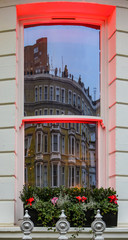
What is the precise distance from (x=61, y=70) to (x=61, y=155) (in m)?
1.10

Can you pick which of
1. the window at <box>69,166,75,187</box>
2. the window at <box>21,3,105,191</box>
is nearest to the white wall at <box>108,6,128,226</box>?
the window at <box>21,3,105,191</box>

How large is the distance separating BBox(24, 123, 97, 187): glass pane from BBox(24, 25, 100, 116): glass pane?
219 mm

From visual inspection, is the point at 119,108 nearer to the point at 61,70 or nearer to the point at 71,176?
the point at 61,70

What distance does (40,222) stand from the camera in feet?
21.5

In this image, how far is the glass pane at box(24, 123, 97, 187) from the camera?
7.06 m

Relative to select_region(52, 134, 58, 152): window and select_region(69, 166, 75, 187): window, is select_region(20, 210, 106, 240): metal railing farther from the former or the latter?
select_region(52, 134, 58, 152): window

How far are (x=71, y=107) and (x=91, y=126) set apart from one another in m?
0.36

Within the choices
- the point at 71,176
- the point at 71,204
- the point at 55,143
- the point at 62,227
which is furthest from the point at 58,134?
the point at 62,227

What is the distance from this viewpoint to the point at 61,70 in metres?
7.29

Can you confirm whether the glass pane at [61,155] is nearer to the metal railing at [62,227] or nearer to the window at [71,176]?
the window at [71,176]

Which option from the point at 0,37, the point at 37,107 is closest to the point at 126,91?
the point at 37,107

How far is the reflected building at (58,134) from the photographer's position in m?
7.07

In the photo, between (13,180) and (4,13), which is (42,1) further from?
(13,180)

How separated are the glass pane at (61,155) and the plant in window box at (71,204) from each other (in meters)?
0.28
